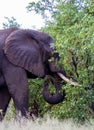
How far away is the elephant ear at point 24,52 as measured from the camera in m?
13.2

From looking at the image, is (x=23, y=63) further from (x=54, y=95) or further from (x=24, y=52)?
(x=54, y=95)

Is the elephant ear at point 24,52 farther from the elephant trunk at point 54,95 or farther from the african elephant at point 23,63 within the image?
the elephant trunk at point 54,95

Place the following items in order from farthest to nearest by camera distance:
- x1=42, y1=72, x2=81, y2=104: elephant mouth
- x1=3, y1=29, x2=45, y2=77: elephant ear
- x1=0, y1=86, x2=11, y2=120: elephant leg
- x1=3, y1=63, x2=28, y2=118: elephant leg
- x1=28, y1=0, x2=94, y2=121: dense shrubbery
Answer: x1=0, y1=86, x2=11, y2=120: elephant leg
x1=3, y1=29, x2=45, y2=77: elephant ear
x1=3, y1=63, x2=28, y2=118: elephant leg
x1=42, y1=72, x2=81, y2=104: elephant mouth
x1=28, y1=0, x2=94, y2=121: dense shrubbery

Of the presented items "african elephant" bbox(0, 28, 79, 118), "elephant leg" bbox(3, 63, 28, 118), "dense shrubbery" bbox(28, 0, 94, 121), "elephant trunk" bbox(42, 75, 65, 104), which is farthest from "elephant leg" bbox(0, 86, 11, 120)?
"dense shrubbery" bbox(28, 0, 94, 121)

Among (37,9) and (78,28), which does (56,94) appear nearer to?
(78,28)

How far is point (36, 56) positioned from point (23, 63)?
37cm

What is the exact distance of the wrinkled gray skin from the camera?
1302 cm

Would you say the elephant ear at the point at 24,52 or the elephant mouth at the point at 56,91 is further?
the elephant ear at the point at 24,52

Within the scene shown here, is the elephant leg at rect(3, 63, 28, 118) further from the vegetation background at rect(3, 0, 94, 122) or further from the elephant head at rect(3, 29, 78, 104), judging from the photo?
the vegetation background at rect(3, 0, 94, 122)

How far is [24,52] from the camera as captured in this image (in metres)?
13.4

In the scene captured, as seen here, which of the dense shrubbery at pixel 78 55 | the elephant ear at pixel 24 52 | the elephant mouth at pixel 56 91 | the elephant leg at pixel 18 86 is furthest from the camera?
the elephant ear at pixel 24 52

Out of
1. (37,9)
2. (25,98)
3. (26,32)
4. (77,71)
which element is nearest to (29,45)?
(26,32)

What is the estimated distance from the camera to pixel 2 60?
1334 cm

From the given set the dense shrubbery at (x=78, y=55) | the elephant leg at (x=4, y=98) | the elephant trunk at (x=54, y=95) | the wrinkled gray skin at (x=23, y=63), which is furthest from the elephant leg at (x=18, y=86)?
the dense shrubbery at (x=78, y=55)
